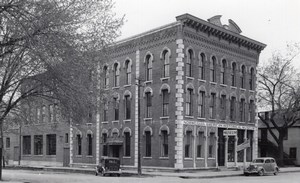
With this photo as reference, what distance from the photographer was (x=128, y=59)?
3941cm

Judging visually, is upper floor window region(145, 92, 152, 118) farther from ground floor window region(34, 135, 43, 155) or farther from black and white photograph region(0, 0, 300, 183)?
ground floor window region(34, 135, 43, 155)

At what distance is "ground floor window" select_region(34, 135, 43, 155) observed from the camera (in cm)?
5312

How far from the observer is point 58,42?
46.4 feet

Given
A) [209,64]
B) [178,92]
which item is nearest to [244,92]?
[209,64]

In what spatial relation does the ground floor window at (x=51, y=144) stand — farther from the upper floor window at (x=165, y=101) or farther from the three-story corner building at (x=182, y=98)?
the upper floor window at (x=165, y=101)

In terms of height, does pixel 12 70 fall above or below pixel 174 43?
below

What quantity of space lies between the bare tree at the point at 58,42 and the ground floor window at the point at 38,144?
109ft

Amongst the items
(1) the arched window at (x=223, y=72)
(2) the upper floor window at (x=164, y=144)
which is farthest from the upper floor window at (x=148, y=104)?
(1) the arched window at (x=223, y=72)

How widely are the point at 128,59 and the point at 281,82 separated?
56.7 ft

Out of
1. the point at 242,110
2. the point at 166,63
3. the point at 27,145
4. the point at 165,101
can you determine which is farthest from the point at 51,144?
the point at 242,110

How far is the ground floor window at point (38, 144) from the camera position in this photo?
53.1 meters

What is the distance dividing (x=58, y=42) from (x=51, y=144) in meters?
39.2

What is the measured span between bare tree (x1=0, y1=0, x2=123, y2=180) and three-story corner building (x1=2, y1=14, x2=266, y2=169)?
12782 millimetres

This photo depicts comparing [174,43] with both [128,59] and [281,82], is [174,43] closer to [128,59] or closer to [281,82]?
[128,59]
